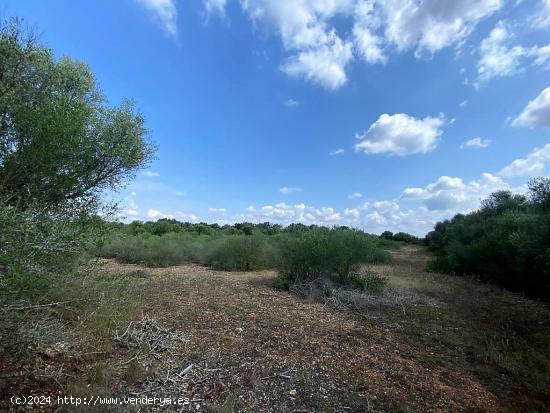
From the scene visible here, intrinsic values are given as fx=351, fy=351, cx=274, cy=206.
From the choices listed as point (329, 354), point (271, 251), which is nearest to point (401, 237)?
point (271, 251)

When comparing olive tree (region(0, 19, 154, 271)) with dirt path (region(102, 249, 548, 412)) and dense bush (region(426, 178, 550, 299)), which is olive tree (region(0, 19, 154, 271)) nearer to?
dirt path (region(102, 249, 548, 412))

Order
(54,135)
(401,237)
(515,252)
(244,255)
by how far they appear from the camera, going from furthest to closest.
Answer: (401,237) → (244,255) → (515,252) → (54,135)

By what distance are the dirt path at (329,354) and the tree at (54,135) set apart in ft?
8.88

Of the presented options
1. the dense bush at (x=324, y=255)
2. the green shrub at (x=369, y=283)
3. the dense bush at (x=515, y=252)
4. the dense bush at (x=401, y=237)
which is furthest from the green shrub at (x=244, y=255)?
the dense bush at (x=401, y=237)

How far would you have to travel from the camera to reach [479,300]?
8.93 metres

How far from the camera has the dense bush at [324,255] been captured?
9693mm

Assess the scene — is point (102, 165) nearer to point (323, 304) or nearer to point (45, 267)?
point (45, 267)

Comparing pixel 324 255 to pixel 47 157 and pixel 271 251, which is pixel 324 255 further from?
pixel 47 157

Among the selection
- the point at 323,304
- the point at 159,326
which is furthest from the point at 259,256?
the point at 159,326

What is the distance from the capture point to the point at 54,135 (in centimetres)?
430

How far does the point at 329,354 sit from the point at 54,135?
458 centimetres

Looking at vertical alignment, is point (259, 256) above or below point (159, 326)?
above

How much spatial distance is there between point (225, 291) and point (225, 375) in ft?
15.7

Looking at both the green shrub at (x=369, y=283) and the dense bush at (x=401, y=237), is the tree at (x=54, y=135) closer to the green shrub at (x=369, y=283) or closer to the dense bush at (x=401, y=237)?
the green shrub at (x=369, y=283)
